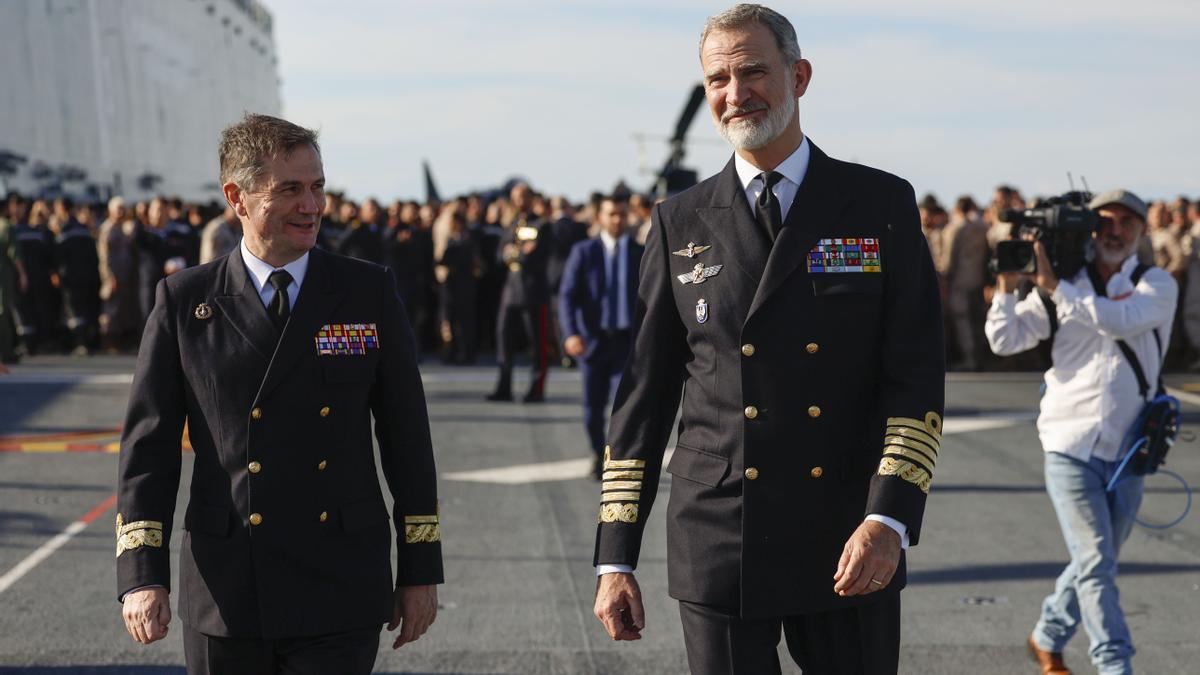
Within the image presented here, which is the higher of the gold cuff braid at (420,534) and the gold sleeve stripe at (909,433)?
the gold sleeve stripe at (909,433)

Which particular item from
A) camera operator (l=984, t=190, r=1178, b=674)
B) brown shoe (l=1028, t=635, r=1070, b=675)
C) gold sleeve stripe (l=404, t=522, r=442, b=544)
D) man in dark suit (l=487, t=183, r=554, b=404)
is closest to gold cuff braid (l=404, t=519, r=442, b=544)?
gold sleeve stripe (l=404, t=522, r=442, b=544)

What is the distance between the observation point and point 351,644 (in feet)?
11.4

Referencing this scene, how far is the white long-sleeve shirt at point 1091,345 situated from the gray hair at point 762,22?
269cm

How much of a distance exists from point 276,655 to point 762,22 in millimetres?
1841

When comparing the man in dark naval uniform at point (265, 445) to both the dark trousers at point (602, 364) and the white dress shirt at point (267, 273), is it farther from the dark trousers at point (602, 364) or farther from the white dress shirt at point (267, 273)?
the dark trousers at point (602, 364)

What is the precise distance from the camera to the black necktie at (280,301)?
3.47m

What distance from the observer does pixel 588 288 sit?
10.9m

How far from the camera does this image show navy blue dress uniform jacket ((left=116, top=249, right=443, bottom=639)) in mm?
3404

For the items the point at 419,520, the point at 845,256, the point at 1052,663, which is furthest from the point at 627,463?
the point at 1052,663

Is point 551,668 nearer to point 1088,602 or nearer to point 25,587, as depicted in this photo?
point 1088,602

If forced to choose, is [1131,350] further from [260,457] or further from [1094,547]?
[260,457]

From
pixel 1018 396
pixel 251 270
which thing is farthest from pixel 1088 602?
pixel 1018 396

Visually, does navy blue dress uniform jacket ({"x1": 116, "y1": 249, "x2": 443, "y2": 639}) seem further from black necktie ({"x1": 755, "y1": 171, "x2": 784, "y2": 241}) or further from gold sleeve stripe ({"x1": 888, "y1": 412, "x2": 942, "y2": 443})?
gold sleeve stripe ({"x1": 888, "y1": 412, "x2": 942, "y2": 443})

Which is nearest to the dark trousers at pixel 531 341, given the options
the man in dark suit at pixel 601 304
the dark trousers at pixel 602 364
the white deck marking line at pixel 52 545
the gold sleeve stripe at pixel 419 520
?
the man in dark suit at pixel 601 304
